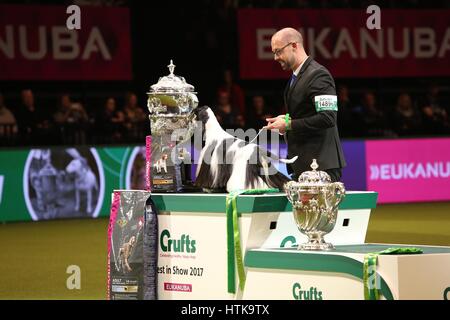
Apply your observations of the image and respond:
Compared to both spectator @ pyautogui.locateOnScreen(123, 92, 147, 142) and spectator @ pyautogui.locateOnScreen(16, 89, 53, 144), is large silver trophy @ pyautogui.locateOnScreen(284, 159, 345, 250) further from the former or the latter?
spectator @ pyautogui.locateOnScreen(123, 92, 147, 142)

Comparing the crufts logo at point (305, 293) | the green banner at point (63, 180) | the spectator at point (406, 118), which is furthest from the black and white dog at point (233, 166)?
the spectator at point (406, 118)

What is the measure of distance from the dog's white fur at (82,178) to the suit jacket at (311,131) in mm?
7645

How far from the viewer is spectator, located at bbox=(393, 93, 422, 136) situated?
17.0 metres

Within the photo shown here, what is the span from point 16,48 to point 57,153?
7.73ft

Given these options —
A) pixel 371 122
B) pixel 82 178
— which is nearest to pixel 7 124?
pixel 82 178

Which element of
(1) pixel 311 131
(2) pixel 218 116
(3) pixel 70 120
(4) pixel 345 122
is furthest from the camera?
(4) pixel 345 122

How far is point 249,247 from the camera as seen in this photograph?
604 cm

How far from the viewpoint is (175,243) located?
6.56 meters

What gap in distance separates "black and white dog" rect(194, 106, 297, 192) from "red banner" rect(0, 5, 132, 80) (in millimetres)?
9327

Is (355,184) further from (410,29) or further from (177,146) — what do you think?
(177,146)

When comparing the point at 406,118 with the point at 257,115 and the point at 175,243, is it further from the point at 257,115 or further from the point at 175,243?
the point at 175,243

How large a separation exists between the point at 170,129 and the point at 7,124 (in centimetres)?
798

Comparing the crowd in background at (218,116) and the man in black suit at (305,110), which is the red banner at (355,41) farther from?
the man in black suit at (305,110)

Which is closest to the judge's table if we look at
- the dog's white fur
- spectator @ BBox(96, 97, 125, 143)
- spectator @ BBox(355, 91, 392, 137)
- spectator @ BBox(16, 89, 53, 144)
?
the dog's white fur
